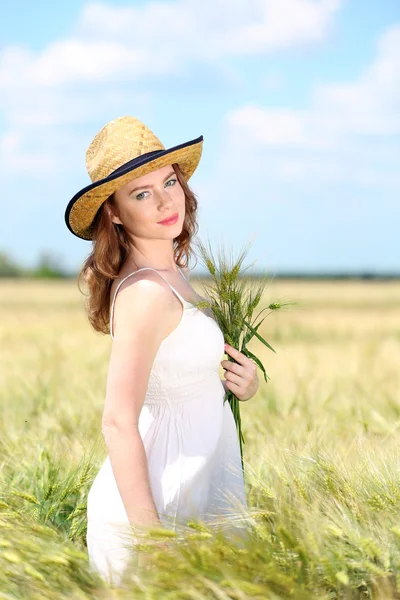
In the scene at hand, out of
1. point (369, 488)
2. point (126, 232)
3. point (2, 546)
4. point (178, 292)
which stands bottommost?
point (2, 546)

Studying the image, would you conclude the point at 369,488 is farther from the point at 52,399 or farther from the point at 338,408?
the point at 52,399

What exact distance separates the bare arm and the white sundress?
89 millimetres

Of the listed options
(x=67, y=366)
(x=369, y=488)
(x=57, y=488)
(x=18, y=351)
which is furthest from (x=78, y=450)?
(x=18, y=351)

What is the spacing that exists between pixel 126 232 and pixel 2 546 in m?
0.86

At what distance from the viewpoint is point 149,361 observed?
79.7 inches

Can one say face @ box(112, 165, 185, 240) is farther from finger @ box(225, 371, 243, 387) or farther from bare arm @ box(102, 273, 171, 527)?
finger @ box(225, 371, 243, 387)

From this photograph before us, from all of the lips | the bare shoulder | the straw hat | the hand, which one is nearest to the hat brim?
the straw hat

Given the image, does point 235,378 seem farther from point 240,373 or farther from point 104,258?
point 104,258

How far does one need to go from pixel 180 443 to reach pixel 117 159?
0.75 meters

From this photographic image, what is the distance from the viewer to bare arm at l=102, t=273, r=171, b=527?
6.52ft

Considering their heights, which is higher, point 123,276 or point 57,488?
point 123,276

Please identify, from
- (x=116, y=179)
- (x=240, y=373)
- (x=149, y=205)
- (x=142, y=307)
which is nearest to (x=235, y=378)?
(x=240, y=373)

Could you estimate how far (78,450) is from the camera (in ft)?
10.1

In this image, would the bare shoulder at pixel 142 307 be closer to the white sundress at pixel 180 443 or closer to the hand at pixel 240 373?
the white sundress at pixel 180 443
